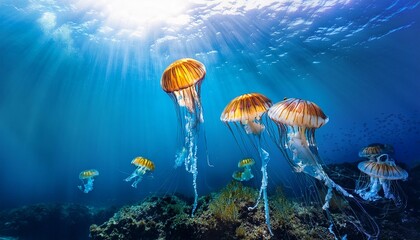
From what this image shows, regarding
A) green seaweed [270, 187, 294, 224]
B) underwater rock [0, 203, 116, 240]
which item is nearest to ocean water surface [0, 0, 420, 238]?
green seaweed [270, 187, 294, 224]

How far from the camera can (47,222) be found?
523 inches

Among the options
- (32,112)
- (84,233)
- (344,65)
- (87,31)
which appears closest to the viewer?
(84,233)

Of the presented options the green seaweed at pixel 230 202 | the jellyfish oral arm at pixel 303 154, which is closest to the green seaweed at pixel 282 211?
the green seaweed at pixel 230 202

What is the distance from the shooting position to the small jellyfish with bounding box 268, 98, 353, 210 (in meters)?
3.68

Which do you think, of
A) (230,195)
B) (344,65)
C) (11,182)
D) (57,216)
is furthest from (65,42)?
(11,182)

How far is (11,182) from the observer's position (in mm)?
69250

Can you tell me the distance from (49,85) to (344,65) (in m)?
33.7

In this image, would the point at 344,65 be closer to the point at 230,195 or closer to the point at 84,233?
the point at 230,195

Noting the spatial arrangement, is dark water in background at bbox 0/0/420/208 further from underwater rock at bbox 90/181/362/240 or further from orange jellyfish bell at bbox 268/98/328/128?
orange jellyfish bell at bbox 268/98/328/128

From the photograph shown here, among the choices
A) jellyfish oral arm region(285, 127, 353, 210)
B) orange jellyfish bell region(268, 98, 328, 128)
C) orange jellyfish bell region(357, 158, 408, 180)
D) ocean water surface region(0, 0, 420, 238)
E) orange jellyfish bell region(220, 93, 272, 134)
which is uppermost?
ocean water surface region(0, 0, 420, 238)

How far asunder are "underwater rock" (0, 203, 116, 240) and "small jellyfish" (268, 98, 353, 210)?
13390 mm

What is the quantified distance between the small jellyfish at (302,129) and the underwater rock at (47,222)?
13.4 m

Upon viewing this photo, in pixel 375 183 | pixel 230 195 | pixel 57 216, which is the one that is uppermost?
pixel 57 216

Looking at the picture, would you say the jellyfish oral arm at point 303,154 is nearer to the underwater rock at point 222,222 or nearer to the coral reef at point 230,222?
the coral reef at point 230,222
